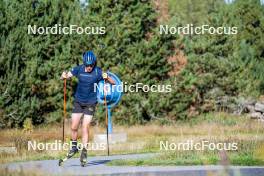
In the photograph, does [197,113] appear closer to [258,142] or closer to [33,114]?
[33,114]

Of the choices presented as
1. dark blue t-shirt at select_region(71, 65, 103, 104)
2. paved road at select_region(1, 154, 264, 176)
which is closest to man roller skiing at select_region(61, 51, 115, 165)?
dark blue t-shirt at select_region(71, 65, 103, 104)

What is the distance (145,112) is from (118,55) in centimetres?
405

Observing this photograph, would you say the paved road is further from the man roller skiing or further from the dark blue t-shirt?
the dark blue t-shirt

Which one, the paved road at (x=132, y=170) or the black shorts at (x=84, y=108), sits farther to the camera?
the black shorts at (x=84, y=108)

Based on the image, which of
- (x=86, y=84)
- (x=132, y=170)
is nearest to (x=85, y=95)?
(x=86, y=84)

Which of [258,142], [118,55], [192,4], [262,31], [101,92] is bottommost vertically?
[258,142]

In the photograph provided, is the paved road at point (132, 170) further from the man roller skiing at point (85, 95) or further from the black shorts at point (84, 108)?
the black shorts at point (84, 108)

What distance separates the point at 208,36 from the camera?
132 feet

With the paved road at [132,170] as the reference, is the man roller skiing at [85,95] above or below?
above

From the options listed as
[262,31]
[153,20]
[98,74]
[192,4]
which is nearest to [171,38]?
[153,20]

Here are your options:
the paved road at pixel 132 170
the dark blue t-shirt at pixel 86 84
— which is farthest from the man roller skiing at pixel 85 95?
the paved road at pixel 132 170

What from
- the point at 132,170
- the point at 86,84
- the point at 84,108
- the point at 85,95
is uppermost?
the point at 86,84

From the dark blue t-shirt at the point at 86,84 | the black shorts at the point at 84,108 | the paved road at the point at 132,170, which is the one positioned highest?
the dark blue t-shirt at the point at 86,84

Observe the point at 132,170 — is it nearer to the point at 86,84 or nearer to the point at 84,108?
the point at 84,108
